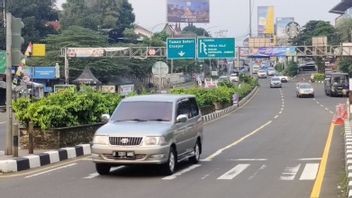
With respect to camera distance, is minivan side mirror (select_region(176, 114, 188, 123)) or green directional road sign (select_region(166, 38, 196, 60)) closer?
minivan side mirror (select_region(176, 114, 188, 123))

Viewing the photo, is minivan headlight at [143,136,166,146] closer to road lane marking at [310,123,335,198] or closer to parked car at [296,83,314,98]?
road lane marking at [310,123,335,198]

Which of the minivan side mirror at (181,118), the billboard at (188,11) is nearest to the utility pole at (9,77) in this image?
the minivan side mirror at (181,118)

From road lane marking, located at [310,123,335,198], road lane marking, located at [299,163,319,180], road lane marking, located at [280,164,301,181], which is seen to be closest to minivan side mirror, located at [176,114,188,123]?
road lane marking, located at [280,164,301,181]

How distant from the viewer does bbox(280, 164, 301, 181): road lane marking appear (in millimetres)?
12531

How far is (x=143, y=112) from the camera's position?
543 inches

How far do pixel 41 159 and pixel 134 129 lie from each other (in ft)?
11.3

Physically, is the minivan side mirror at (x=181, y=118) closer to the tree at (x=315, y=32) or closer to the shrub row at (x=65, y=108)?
the shrub row at (x=65, y=108)

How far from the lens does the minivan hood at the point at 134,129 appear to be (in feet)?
41.2

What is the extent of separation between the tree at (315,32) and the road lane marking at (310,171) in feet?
337

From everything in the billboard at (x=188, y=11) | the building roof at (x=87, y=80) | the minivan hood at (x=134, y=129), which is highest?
the billboard at (x=188, y=11)

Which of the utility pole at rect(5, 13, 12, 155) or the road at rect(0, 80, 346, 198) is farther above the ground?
the utility pole at rect(5, 13, 12, 155)

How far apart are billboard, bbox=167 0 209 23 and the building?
4152 centimetres

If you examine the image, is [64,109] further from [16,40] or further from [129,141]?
[129,141]

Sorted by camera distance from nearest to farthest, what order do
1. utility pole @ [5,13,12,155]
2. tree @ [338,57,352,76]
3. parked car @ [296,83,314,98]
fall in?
utility pole @ [5,13,12,155] → parked car @ [296,83,314,98] → tree @ [338,57,352,76]
